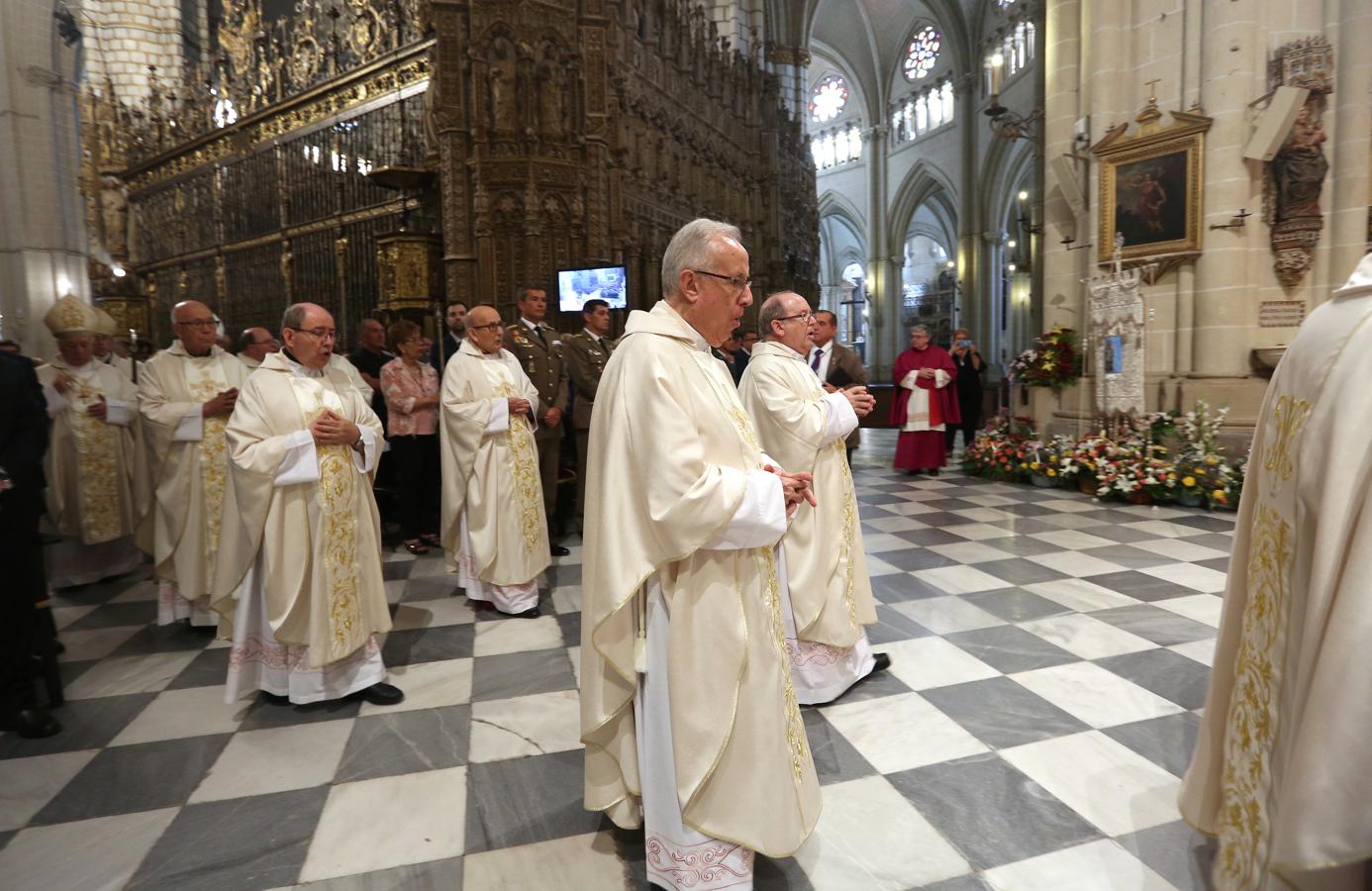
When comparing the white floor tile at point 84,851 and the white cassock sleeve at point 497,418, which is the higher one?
the white cassock sleeve at point 497,418

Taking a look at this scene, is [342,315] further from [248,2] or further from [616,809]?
[616,809]

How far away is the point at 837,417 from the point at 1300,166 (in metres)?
7.26

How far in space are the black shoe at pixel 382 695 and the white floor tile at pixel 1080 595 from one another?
3.68 meters

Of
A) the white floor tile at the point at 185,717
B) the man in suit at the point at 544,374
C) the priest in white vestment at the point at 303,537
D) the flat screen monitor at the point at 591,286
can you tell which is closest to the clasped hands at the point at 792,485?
the priest in white vestment at the point at 303,537

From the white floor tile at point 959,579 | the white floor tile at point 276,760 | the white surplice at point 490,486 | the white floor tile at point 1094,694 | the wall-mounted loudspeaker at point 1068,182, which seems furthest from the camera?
the wall-mounted loudspeaker at point 1068,182

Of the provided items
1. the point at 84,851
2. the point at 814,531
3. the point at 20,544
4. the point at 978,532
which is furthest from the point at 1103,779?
the point at 20,544

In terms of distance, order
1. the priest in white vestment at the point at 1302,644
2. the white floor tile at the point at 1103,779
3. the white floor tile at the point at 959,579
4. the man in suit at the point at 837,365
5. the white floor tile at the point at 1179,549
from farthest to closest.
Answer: the man in suit at the point at 837,365 → the white floor tile at the point at 1179,549 → the white floor tile at the point at 959,579 → the white floor tile at the point at 1103,779 → the priest in white vestment at the point at 1302,644

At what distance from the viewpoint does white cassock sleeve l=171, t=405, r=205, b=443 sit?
4559 millimetres

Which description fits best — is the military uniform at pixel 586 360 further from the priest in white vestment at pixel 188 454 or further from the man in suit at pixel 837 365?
the priest in white vestment at pixel 188 454

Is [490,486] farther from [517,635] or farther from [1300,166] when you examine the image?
[1300,166]

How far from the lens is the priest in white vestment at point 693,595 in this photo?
195 cm

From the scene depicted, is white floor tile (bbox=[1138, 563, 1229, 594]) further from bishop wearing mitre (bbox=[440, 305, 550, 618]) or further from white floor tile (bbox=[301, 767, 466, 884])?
white floor tile (bbox=[301, 767, 466, 884])

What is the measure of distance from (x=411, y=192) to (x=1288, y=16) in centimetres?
976

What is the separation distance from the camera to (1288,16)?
24.7 feet
